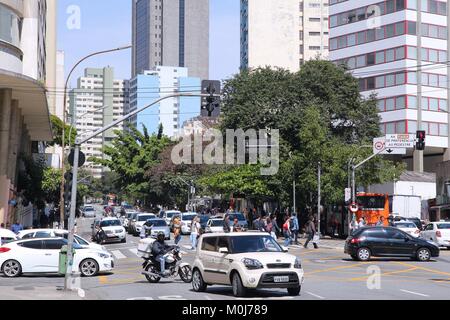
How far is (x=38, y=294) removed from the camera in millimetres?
19703

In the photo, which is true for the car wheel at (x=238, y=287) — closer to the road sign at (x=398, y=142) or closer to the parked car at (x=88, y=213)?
the road sign at (x=398, y=142)

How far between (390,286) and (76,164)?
9.99 m

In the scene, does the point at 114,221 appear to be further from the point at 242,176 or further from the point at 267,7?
the point at 267,7

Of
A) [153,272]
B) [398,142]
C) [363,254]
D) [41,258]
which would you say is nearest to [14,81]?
[41,258]

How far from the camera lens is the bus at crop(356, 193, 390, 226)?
2127 inches

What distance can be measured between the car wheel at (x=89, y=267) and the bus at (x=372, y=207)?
3032 cm

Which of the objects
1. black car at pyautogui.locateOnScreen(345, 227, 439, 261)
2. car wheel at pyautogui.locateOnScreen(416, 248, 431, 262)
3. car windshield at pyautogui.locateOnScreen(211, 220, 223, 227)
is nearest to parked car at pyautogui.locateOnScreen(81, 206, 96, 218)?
car windshield at pyautogui.locateOnScreen(211, 220, 223, 227)

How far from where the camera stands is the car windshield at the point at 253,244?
19.9m

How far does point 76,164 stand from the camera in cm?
2244

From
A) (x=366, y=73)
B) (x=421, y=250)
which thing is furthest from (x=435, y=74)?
(x=421, y=250)

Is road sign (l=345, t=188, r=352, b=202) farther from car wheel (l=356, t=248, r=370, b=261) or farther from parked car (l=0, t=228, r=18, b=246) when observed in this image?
parked car (l=0, t=228, r=18, b=246)

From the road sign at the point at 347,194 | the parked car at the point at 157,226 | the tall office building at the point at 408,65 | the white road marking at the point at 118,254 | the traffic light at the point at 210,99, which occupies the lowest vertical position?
the white road marking at the point at 118,254

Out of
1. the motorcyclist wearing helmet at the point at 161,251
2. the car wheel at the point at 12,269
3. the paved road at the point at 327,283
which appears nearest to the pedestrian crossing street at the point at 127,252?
the paved road at the point at 327,283

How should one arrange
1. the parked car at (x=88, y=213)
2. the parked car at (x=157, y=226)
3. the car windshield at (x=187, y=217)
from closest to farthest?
the parked car at (x=157, y=226) → the car windshield at (x=187, y=217) → the parked car at (x=88, y=213)
